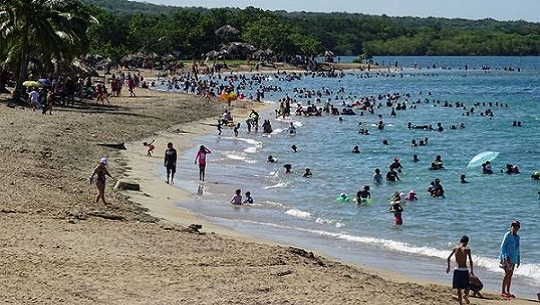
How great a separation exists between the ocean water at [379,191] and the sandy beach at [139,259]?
6.03 ft

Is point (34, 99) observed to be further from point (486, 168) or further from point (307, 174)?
point (486, 168)

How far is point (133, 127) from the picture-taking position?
37344 mm

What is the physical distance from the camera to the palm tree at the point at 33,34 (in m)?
35.8

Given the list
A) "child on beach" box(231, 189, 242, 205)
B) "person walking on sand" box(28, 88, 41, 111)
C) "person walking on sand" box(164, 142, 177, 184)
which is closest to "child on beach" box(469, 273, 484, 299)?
"child on beach" box(231, 189, 242, 205)

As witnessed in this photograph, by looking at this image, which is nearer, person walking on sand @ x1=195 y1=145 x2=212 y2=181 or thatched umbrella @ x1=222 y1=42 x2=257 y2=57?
person walking on sand @ x1=195 y1=145 x2=212 y2=181

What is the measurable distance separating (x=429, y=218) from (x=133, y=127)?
17.6 m

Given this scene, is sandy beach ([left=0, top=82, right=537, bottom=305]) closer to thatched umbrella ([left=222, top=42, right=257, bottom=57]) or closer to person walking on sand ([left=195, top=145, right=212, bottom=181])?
person walking on sand ([left=195, top=145, right=212, bottom=181])

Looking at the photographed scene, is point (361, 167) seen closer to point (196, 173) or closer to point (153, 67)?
point (196, 173)

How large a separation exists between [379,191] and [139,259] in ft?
51.7

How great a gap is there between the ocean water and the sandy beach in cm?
184

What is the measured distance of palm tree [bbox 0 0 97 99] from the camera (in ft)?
118

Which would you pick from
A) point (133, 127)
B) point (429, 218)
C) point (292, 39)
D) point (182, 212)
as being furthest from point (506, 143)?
point (292, 39)

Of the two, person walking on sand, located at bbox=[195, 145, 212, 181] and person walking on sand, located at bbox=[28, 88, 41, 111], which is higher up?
person walking on sand, located at bbox=[28, 88, 41, 111]

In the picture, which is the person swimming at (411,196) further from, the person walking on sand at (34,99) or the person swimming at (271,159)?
the person walking on sand at (34,99)
